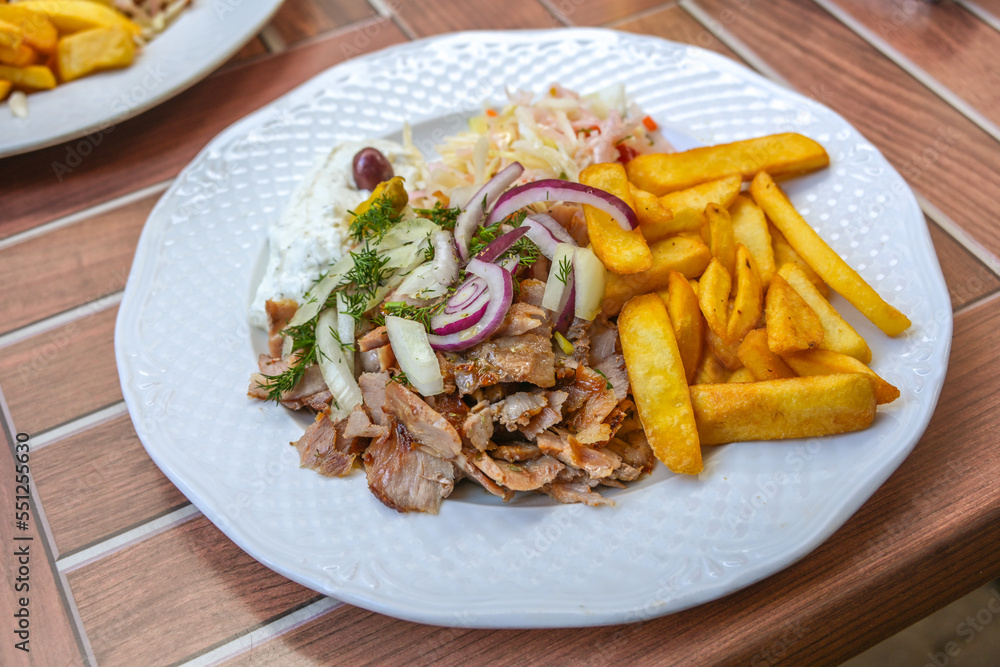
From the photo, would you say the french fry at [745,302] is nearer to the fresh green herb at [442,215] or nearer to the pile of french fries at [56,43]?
the fresh green herb at [442,215]

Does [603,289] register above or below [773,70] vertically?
below

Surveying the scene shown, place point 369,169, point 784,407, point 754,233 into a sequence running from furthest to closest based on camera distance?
point 369,169 < point 754,233 < point 784,407

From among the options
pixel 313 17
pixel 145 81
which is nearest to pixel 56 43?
pixel 145 81

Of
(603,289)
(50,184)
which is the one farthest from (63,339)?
(603,289)

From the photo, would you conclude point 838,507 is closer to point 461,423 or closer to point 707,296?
point 707,296

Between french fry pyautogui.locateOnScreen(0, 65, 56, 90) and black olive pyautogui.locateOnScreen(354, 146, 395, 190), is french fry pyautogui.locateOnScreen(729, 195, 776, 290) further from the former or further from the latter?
french fry pyautogui.locateOnScreen(0, 65, 56, 90)

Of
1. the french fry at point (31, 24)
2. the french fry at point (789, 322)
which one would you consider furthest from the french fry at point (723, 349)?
the french fry at point (31, 24)

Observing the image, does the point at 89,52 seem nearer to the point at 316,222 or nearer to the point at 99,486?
the point at 316,222
